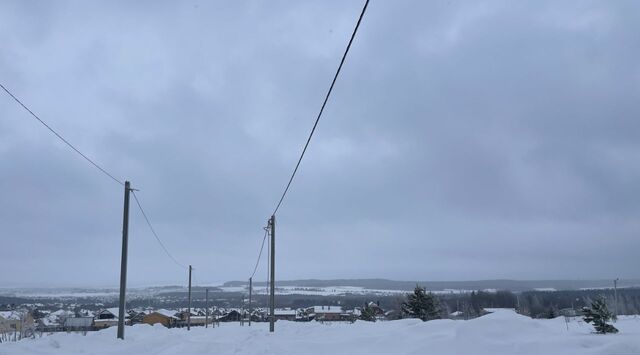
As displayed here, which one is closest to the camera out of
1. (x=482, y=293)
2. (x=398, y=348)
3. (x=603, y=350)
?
(x=603, y=350)

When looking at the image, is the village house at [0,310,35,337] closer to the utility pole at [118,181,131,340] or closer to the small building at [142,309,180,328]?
the utility pole at [118,181,131,340]

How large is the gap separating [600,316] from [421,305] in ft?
117

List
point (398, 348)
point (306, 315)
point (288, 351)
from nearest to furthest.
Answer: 1. point (398, 348)
2. point (288, 351)
3. point (306, 315)

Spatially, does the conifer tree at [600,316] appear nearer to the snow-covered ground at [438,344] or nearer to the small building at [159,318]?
the snow-covered ground at [438,344]

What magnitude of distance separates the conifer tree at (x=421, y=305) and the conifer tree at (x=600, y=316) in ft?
110

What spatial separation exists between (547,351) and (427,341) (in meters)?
3.74

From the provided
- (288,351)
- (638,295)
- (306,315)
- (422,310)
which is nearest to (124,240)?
(288,351)

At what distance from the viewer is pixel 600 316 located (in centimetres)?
1557

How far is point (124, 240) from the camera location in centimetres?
2217

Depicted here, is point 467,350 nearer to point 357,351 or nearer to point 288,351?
A: point 357,351

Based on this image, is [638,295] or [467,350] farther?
[638,295]

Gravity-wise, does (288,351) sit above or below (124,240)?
below

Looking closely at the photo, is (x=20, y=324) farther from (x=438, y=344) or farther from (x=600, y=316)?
(x=600, y=316)

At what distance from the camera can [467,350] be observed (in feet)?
40.4
